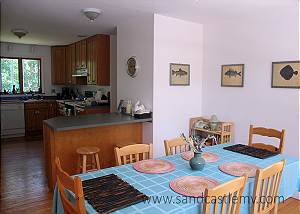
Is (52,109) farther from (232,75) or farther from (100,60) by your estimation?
(232,75)

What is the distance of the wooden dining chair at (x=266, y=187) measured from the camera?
153cm

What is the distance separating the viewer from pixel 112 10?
3.25 m

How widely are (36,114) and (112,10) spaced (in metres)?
3.97

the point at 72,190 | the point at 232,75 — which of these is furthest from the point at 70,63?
the point at 72,190

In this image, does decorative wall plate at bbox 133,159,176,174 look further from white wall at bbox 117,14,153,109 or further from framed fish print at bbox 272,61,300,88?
framed fish print at bbox 272,61,300,88

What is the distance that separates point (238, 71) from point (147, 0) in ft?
5.25

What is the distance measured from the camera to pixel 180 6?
118 inches

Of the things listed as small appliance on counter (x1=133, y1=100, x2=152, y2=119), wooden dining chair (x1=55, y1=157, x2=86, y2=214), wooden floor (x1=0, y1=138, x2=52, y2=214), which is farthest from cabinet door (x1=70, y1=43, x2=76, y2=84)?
wooden dining chair (x1=55, y1=157, x2=86, y2=214)

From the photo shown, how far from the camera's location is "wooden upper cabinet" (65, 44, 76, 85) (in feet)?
19.2

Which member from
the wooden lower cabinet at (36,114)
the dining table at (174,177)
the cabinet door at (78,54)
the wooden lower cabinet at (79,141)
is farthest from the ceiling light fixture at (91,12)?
the wooden lower cabinet at (36,114)

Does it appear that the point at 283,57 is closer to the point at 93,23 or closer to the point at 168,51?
the point at 168,51

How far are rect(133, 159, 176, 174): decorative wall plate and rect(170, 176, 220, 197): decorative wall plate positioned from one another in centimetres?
19

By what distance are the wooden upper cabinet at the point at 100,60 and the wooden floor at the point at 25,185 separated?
1.76 metres

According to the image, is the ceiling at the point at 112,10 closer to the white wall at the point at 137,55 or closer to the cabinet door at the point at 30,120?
the white wall at the point at 137,55
